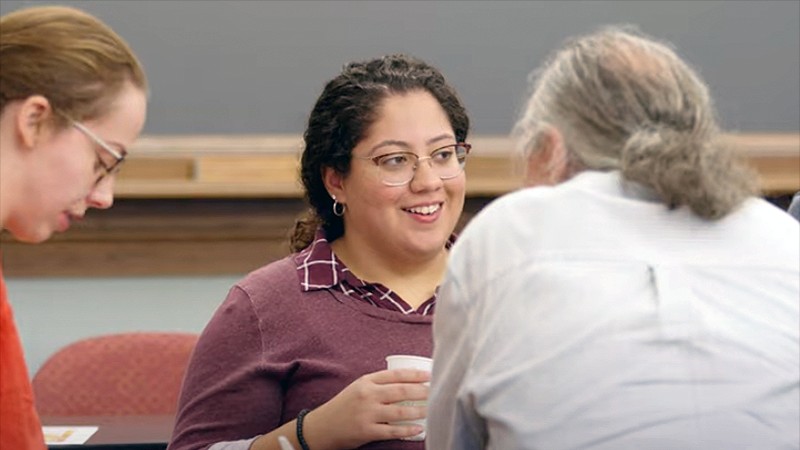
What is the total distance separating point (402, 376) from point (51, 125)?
62cm

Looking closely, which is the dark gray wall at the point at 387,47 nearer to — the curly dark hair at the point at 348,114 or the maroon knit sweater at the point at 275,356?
the curly dark hair at the point at 348,114

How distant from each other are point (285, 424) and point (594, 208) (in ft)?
2.43

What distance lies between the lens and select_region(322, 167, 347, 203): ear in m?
2.10

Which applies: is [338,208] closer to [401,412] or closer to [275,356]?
[275,356]

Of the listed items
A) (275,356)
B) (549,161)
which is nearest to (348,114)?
(275,356)

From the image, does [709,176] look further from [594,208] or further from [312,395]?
[312,395]

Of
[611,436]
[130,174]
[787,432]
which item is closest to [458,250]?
[611,436]

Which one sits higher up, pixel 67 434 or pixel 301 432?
pixel 301 432

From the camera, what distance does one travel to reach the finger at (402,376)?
168cm

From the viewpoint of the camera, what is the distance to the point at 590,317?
1.31 metres

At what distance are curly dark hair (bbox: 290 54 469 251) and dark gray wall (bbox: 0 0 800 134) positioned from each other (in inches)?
37.7

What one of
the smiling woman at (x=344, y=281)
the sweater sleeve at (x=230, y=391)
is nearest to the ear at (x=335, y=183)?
the smiling woman at (x=344, y=281)

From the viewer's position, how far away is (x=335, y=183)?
2.11 m

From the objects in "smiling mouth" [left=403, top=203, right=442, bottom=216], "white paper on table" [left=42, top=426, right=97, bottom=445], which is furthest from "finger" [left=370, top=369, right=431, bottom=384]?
"white paper on table" [left=42, top=426, right=97, bottom=445]
